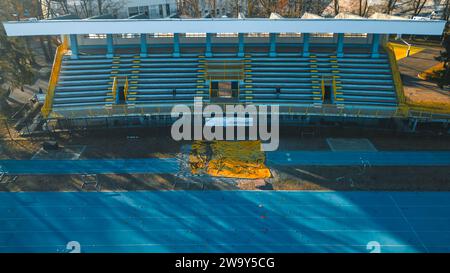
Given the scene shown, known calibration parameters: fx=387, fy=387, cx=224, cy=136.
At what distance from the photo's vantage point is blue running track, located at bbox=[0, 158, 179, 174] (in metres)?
20.0

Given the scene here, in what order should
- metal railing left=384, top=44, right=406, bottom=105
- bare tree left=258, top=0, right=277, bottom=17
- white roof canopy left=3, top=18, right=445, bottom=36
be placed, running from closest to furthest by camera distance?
1. white roof canopy left=3, top=18, right=445, bottom=36
2. metal railing left=384, top=44, right=406, bottom=105
3. bare tree left=258, top=0, right=277, bottom=17

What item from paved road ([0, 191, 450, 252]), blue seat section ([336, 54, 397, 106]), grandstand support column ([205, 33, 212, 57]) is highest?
grandstand support column ([205, 33, 212, 57])

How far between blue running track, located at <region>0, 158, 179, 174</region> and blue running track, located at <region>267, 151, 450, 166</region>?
18.9 feet

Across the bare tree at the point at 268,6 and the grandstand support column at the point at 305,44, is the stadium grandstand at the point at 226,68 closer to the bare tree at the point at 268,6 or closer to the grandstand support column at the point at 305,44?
the grandstand support column at the point at 305,44

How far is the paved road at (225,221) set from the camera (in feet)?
49.3

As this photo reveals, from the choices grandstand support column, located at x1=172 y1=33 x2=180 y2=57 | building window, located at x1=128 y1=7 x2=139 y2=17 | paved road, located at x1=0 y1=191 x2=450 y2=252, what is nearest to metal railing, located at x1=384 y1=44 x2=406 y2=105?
paved road, located at x1=0 y1=191 x2=450 y2=252

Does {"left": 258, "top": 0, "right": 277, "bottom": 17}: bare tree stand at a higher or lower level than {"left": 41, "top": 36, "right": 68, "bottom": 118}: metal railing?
higher

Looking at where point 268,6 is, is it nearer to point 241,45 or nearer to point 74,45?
point 241,45

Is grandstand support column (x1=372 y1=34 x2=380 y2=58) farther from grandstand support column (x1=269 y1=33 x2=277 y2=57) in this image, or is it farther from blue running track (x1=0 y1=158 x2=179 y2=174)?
blue running track (x1=0 y1=158 x2=179 y2=174)

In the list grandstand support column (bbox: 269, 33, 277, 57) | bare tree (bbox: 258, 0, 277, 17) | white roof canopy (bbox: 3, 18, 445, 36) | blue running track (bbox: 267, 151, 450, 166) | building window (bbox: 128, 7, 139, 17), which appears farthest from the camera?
bare tree (bbox: 258, 0, 277, 17)

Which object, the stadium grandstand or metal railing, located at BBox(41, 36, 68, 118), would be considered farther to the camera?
metal railing, located at BBox(41, 36, 68, 118)

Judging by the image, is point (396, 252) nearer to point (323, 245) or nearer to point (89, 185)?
point (323, 245)

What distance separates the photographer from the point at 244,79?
26172mm

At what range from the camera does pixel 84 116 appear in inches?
924
